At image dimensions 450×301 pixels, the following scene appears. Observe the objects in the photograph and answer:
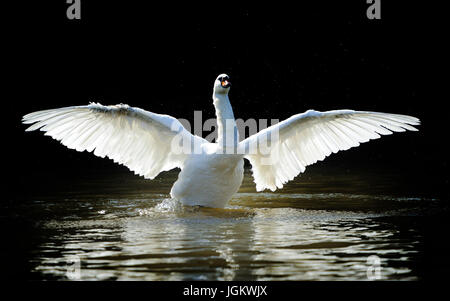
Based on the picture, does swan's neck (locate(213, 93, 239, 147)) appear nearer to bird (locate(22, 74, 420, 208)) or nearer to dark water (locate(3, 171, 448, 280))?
bird (locate(22, 74, 420, 208))

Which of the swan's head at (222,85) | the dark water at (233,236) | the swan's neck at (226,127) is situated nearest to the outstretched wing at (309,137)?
the swan's neck at (226,127)

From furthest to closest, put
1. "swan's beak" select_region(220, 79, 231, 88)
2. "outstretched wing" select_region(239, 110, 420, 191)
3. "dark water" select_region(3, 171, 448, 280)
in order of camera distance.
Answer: "outstretched wing" select_region(239, 110, 420, 191) → "swan's beak" select_region(220, 79, 231, 88) → "dark water" select_region(3, 171, 448, 280)

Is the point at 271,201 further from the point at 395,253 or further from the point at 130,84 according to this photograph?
the point at 130,84

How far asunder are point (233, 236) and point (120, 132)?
2313mm

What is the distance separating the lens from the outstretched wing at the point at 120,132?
7.72 metres

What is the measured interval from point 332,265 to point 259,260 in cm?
59

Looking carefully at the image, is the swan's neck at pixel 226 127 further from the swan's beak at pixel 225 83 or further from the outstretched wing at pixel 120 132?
the outstretched wing at pixel 120 132

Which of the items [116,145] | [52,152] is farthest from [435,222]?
[52,152]

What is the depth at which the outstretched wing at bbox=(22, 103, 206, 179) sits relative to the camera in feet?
25.3

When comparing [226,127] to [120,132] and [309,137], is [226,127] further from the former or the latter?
[120,132]

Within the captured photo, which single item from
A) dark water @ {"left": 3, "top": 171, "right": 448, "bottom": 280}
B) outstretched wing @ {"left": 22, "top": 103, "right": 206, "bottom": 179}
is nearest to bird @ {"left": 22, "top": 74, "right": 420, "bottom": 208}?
outstretched wing @ {"left": 22, "top": 103, "right": 206, "bottom": 179}

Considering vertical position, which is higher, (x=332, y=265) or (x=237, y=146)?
(x=237, y=146)

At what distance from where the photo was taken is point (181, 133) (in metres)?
8.09

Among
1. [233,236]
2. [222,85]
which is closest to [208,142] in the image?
[222,85]
